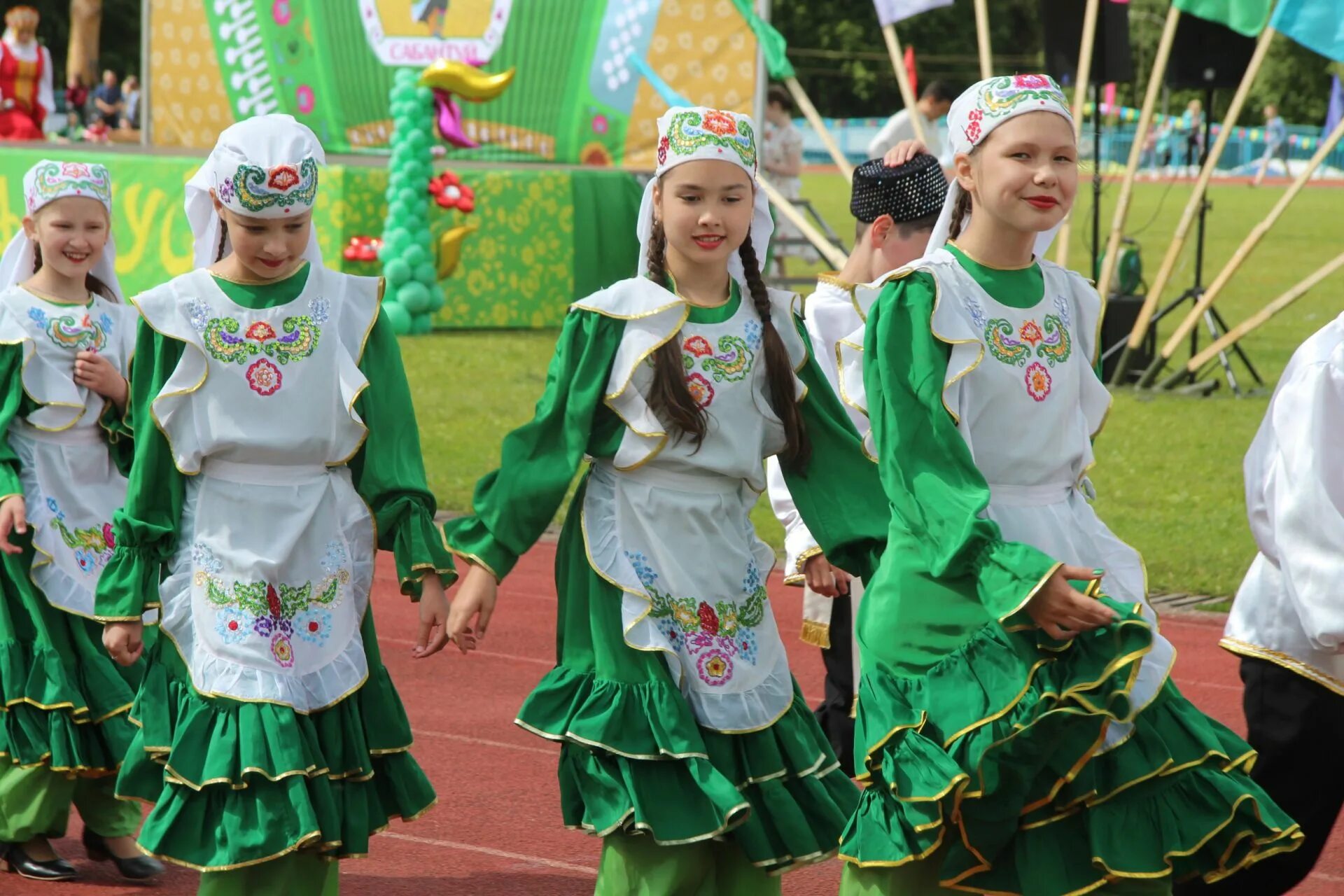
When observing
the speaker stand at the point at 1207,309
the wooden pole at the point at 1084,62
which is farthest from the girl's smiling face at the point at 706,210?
the speaker stand at the point at 1207,309

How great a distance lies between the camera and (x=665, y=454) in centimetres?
399

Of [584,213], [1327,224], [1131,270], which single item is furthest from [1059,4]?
[1327,224]

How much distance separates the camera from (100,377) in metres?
5.04

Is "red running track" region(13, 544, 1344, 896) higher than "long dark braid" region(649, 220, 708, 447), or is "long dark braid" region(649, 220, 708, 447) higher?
"long dark braid" region(649, 220, 708, 447)

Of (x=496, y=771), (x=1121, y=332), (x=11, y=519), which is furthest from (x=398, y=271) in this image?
(x=11, y=519)

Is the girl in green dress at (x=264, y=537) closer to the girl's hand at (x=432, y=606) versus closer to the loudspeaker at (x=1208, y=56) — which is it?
the girl's hand at (x=432, y=606)

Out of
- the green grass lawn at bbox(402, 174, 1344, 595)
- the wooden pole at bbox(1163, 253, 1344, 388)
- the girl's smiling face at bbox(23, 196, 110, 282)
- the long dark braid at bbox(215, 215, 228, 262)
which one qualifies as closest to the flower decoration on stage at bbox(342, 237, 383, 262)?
the green grass lawn at bbox(402, 174, 1344, 595)

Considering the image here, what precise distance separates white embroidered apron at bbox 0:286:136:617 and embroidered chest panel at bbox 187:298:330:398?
113 cm

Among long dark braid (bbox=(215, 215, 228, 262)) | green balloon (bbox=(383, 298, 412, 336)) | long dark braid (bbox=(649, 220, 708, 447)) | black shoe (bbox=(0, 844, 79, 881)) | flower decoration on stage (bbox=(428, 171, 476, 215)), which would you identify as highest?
long dark braid (bbox=(649, 220, 708, 447))

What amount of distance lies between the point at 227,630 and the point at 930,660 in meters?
1.48

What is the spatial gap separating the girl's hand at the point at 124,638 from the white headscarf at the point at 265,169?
91 cm

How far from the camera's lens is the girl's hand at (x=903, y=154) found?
203 inches

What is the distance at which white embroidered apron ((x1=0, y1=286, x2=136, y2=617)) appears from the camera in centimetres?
502

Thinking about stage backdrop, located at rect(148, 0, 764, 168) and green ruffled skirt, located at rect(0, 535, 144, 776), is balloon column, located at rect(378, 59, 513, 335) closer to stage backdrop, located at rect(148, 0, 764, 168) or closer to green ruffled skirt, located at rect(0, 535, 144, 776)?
stage backdrop, located at rect(148, 0, 764, 168)
